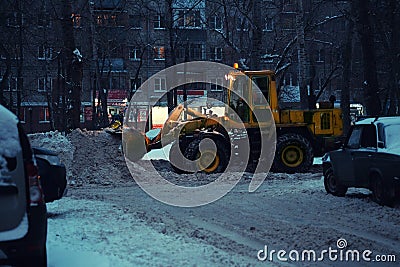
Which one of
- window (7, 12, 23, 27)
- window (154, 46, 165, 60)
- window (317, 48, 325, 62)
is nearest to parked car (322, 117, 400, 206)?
window (7, 12, 23, 27)

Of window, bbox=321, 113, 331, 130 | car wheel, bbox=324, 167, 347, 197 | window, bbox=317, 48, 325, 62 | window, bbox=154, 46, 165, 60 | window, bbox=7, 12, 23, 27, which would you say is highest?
window, bbox=154, 46, 165, 60

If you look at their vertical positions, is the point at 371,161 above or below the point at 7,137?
below

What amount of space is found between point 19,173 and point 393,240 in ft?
18.7

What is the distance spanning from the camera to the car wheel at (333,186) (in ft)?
46.6

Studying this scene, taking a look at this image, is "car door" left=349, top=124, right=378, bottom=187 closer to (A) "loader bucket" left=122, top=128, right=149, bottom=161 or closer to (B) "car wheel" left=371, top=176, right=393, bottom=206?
(B) "car wheel" left=371, top=176, right=393, bottom=206

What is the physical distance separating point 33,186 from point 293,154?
1581cm

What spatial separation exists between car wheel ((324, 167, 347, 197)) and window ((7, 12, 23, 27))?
17517 mm

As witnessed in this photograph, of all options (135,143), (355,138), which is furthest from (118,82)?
(355,138)

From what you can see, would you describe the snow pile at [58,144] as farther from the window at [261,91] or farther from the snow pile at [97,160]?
the window at [261,91]

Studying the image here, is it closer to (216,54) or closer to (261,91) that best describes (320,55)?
(216,54)

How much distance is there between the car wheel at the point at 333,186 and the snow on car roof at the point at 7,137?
939 centimetres

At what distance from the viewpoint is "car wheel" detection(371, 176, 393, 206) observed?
12.1 meters

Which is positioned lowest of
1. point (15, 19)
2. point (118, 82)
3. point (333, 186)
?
point (333, 186)

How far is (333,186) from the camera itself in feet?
48.2
